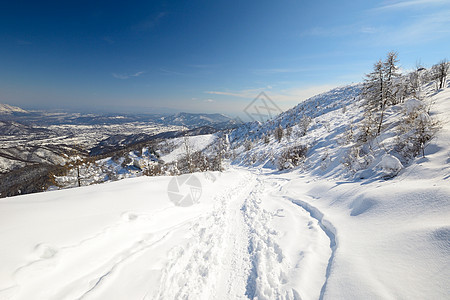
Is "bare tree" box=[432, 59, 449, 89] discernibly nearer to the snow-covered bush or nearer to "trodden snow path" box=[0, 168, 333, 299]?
the snow-covered bush

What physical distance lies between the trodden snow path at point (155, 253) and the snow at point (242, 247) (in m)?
0.02

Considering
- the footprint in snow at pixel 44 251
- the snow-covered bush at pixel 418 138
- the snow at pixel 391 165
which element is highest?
the snow-covered bush at pixel 418 138

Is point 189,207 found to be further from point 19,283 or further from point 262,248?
point 19,283

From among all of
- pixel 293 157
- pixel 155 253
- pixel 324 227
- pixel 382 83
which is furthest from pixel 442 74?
pixel 155 253

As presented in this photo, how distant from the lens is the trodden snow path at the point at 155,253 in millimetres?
2863

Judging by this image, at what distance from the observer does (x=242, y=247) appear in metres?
4.47

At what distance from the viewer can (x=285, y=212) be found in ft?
20.4

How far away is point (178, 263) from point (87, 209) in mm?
3347

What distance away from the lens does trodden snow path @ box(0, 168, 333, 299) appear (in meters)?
2.86

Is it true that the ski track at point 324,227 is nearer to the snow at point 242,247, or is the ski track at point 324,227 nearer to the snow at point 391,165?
the snow at point 242,247

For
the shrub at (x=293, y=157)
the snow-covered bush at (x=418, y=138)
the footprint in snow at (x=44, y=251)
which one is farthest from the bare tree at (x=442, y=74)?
the footprint in snow at (x=44, y=251)

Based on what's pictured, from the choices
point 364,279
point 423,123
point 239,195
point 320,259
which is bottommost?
point 239,195

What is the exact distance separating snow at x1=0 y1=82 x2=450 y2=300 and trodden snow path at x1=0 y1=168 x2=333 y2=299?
2 centimetres

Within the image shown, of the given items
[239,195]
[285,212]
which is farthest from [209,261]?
[239,195]
